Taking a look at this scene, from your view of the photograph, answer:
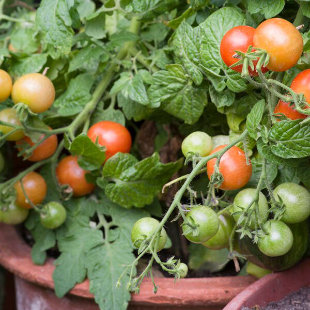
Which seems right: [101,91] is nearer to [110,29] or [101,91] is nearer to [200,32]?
[110,29]

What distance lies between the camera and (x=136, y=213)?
840 millimetres

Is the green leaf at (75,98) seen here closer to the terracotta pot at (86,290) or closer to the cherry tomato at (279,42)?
the terracotta pot at (86,290)

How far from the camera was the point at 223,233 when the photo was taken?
0.67 meters

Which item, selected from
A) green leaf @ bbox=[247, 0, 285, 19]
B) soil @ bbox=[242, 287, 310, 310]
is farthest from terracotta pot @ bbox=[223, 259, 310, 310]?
green leaf @ bbox=[247, 0, 285, 19]

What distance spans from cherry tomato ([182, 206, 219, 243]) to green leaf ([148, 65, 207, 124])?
252mm

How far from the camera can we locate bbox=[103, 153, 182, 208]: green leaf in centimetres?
77

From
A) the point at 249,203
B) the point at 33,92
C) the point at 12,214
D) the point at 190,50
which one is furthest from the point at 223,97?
the point at 12,214

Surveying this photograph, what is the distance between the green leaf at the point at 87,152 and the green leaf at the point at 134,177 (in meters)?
0.02

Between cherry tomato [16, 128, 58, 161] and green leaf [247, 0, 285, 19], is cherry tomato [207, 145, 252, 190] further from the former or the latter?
cherry tomato [16, 128, 58, 161]

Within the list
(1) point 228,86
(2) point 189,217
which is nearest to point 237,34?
(1) point 228,86

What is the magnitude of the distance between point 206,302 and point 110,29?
1.79 feet

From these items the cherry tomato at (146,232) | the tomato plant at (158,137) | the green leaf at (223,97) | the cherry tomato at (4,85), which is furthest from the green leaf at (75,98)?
the cherry tomato at (146,232)

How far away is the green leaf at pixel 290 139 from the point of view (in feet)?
1.79

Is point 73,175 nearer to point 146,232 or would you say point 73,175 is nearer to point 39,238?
point 39,238
